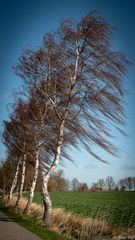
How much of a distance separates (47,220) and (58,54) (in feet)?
27.6

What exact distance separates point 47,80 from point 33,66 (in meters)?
1.37

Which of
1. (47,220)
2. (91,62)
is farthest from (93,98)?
(47,220)

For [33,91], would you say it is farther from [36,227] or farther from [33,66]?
[36,227]

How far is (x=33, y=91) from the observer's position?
55.8 feet

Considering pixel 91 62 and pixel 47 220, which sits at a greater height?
pixel 91 62

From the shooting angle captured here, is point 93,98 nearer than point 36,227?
No

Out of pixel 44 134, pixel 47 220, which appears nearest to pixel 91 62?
pixel 44 134

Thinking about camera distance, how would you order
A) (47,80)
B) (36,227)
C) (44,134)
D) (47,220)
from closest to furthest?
(36,227), (47,220), (47,80), (44,134)

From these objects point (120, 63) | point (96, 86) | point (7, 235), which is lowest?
point (7, 235)

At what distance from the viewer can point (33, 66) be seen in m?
16.3

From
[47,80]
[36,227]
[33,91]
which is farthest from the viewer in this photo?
[33,91]

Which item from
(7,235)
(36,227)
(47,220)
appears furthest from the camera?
(47,220)

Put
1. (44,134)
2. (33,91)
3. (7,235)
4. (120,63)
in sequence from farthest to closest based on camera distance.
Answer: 1. (44,134)
2. (33,91)
3. (120,63)
4. (7,235)

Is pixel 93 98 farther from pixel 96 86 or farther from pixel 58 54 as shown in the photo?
pixel 58 54
